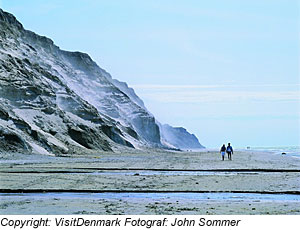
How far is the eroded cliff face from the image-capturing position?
39.3 metres

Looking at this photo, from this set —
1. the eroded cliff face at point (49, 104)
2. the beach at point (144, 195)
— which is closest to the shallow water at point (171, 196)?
the beach at point (144, 195)

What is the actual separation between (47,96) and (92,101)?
27849 millimetres

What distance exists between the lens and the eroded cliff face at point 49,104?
129 feet

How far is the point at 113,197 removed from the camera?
42.3 ft

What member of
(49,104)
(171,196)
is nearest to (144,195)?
(171,196)

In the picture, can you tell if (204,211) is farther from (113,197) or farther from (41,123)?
(41,123)

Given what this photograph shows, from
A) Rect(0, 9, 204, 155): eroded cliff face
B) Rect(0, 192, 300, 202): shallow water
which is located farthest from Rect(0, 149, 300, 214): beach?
Rect(0, 9, 204, 155): eroded cliff face

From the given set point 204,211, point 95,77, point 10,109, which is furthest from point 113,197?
point 95,77

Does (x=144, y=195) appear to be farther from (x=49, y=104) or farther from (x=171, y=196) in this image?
(x=49, y=104)

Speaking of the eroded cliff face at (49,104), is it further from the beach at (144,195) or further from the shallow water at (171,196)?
the shallow water at (171,196)

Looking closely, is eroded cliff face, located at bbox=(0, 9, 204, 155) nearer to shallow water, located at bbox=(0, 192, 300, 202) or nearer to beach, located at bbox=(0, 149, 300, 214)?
beach, located at bbox=(0, 149, 300, 214)

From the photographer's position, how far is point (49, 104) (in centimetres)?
4928
